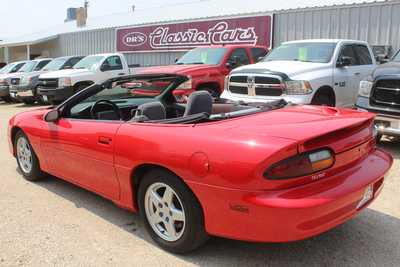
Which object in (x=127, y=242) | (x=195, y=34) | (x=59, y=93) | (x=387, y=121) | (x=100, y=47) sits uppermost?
(x=195, y=34)

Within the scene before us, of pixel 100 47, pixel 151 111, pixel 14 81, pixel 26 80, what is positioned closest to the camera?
pixel 151 111

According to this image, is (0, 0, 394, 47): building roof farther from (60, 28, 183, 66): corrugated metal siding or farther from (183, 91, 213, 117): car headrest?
(183, 91, 213, 117): car headrest

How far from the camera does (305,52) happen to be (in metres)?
9.05

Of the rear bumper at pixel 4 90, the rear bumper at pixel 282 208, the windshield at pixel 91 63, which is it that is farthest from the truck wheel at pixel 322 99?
the rear bumper at pixel 4 90

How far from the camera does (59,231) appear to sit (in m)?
4.00

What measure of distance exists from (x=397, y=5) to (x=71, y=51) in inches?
875

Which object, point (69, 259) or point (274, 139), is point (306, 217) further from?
point (69, 259)

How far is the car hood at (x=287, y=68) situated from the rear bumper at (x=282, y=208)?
5101mm

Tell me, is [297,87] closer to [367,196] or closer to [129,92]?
[129,92]

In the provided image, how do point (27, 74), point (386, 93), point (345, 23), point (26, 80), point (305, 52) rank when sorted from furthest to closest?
point (27, 74)
point (26, 80)
point (345, 23)
point (305, 52)
point (386, 93)

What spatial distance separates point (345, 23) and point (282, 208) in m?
12.3


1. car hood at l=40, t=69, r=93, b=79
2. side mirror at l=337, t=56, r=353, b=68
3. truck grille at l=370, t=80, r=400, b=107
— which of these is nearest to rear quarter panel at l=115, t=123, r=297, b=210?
truck grille at l=370, t=80, r=400, b=107

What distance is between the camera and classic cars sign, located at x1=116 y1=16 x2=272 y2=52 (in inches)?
643

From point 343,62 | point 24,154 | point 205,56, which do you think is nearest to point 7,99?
point 205,56
